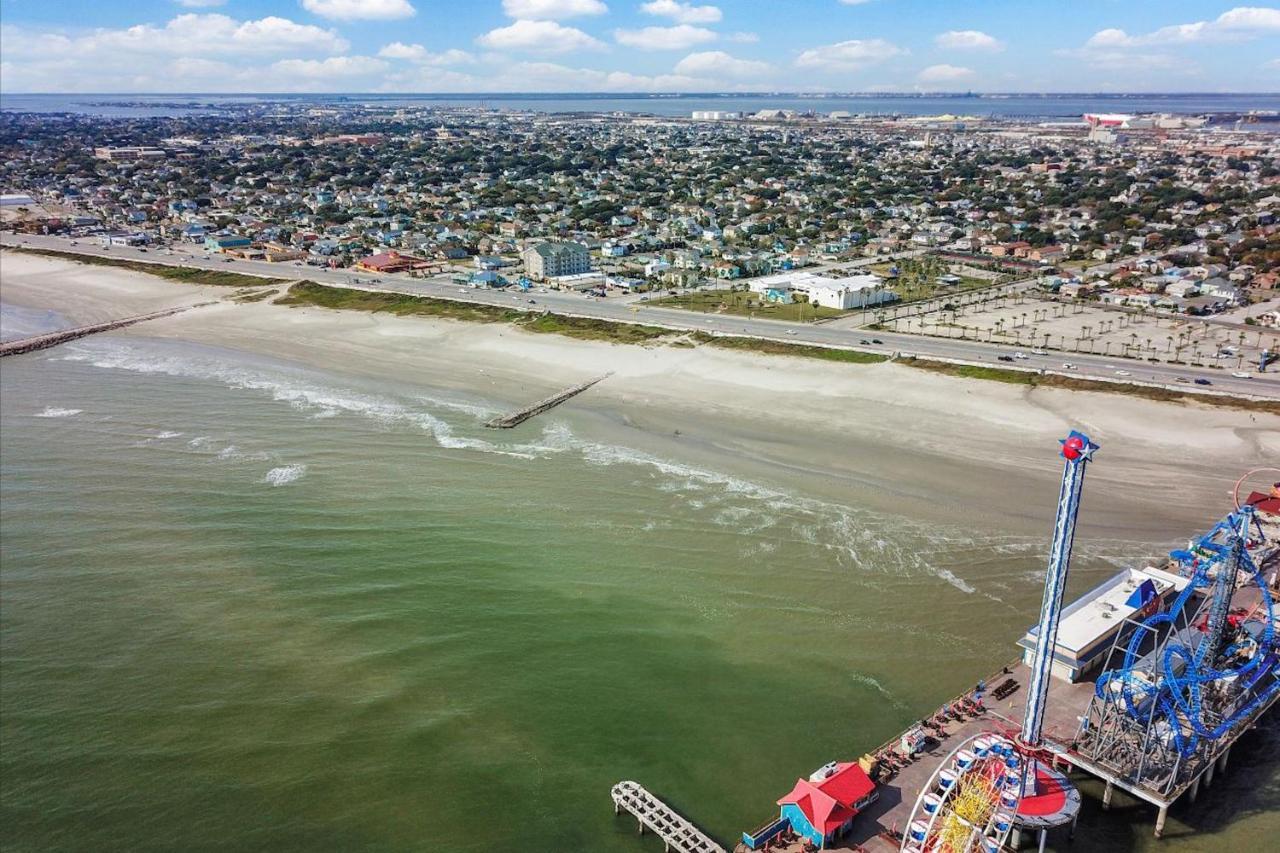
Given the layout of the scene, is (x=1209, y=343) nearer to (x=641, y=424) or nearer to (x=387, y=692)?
(x=641, y=424)

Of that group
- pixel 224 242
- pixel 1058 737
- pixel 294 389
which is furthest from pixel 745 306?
pixel 224 242

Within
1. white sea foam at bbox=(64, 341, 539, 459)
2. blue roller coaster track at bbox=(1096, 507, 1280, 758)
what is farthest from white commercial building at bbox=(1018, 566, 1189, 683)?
white sea foam at bbox=(64, 341, 539, 459)

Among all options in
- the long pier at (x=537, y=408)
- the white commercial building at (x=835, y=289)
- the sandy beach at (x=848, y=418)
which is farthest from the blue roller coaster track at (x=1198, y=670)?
the white commercial building at (x=835, y=289)

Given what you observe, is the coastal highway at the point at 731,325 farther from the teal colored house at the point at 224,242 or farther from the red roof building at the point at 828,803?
the red roof building at the point at 828,803

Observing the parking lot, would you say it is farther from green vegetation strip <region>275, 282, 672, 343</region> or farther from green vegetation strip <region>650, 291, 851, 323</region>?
green vegetation strip <region>275, 282, 672, 343</region>

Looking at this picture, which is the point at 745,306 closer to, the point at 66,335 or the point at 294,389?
the point at 294,389
